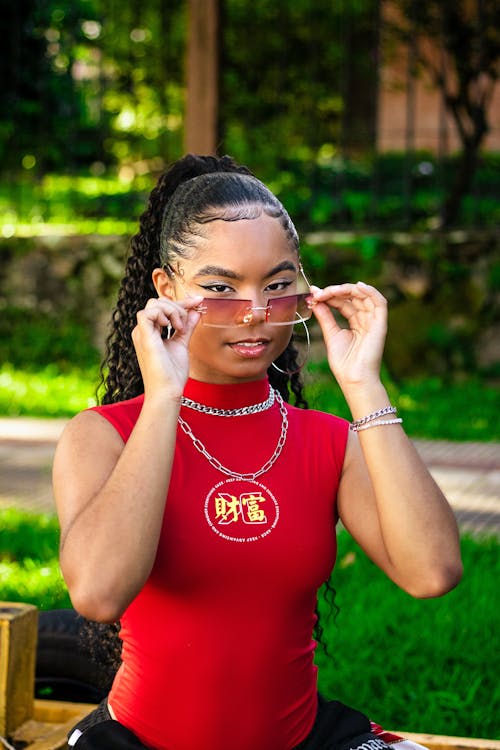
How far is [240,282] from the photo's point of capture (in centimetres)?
199

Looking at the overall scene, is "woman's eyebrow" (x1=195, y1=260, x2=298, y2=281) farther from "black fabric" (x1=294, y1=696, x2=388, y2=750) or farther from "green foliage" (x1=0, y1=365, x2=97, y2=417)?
"green foliage" (x1=0, y1=365, x2=97, y2=417)

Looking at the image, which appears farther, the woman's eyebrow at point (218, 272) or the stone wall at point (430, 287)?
the stone wall at point (430, 287)

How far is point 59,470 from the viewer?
196 cm

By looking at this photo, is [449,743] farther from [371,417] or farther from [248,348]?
[248,348]

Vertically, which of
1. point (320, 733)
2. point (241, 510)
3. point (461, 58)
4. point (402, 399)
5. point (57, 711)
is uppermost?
point (461, 58)

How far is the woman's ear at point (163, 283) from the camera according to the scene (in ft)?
6.94

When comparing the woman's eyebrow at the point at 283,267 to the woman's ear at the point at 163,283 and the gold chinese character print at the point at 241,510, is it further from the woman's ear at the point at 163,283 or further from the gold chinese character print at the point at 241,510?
the gold chinese character print at the point at 241,510

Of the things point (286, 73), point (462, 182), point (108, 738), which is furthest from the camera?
point (286, 73)

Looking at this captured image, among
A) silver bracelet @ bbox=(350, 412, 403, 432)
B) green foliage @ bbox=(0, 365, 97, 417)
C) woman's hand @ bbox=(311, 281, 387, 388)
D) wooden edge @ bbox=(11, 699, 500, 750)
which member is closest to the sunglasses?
woman's hand @ bbox=(311, 281, 387, 388)

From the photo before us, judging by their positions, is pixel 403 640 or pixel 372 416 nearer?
pixel 372 416

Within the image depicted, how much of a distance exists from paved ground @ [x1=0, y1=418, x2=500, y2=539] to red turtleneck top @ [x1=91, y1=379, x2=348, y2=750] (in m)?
2.85

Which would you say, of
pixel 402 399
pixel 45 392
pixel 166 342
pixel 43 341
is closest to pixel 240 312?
pixel 166 342

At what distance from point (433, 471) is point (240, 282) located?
3.73m

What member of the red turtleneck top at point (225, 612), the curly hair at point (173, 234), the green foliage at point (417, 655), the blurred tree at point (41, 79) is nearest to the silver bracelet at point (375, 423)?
the red turtleneck top at point (225, 612)
